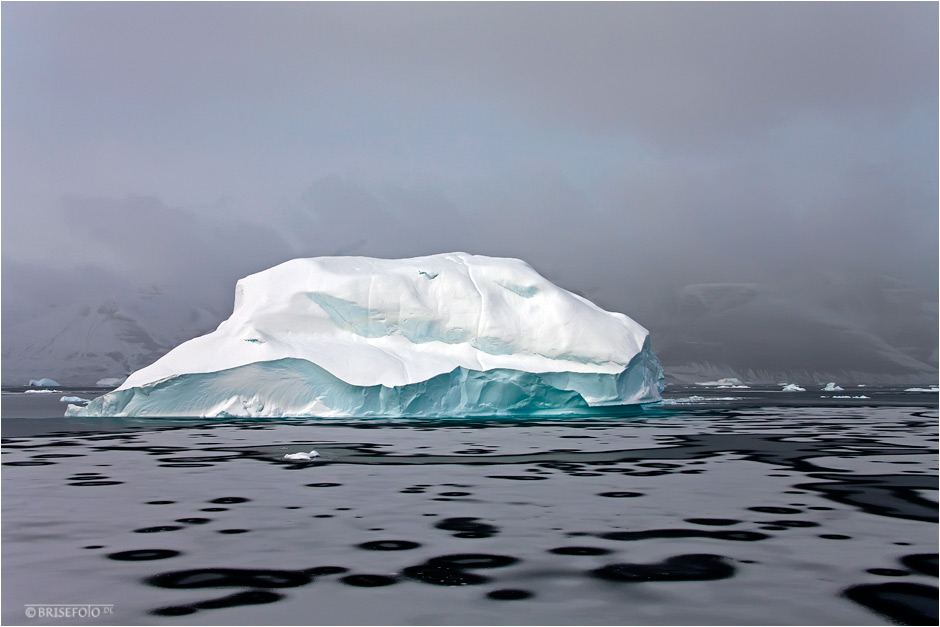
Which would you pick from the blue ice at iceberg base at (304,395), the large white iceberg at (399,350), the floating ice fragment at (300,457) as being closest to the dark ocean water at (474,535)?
the floating ice fragment at (300,457)

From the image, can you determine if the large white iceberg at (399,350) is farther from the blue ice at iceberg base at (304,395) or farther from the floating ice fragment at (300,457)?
the floating ice fragment at (300,457)

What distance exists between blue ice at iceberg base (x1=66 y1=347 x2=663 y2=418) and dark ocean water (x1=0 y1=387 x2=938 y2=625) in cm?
1000

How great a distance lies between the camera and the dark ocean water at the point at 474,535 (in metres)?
5.58

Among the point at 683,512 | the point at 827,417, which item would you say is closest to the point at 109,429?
the point at 683,512

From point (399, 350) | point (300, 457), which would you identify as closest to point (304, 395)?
point (399, 350)

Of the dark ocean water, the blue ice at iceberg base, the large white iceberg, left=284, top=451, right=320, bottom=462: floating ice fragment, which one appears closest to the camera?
the dark ocean water

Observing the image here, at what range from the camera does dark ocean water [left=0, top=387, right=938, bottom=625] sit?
558 cm

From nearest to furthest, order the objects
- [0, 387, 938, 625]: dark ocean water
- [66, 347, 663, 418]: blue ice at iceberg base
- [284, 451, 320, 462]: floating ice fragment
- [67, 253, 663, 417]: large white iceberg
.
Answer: [0, 387, 938, 625]: dark ocean water → [284, 451, 320, 462]: floating ice fragment → [66, 347, 663, 418]: blue ice at iceberg base → [67, 253, 663, 417]: large white iceberg

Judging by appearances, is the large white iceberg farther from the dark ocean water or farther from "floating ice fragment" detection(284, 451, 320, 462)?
"floating ice fragment" detection(284, 451, 320, 462)

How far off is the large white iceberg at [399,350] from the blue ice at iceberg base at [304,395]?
0.04 m

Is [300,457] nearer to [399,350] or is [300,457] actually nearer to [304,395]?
[304,395]

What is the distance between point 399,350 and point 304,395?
3818 millimetres

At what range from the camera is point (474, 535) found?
7.72 metres

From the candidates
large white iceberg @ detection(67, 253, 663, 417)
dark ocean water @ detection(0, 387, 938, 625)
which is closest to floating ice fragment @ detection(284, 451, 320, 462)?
dark ocean water @ detection(0, 387, 938, 625)
